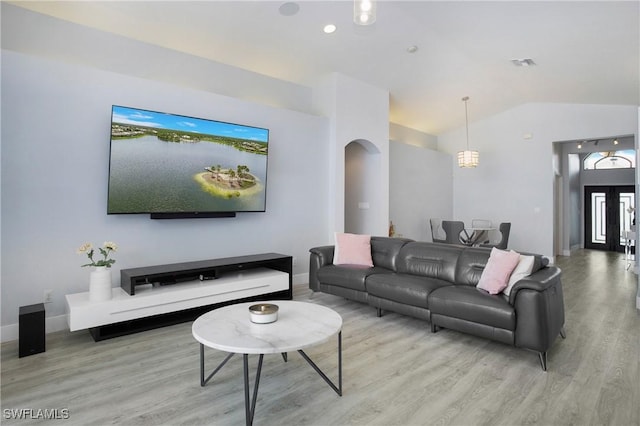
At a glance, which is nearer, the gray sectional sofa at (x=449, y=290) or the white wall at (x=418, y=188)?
the gray sectional sofa at (x=449, y=290)

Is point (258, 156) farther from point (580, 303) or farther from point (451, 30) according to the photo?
point (580, 303)

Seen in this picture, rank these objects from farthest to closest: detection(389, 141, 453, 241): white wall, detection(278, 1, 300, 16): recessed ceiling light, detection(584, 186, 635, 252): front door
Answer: detection(584, 186, 635, 252): front door < detection(389, 141, 453, 241): white wall < detection(278, 1, 300, 16): recessed ceiling light

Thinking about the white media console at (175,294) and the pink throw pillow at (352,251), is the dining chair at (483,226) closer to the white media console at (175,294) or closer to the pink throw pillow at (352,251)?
the pink throw pillow at (352,251)

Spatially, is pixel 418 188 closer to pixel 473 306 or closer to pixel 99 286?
pixel 473 306

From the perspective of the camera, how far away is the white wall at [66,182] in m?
3.18

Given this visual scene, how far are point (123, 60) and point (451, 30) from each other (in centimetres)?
412

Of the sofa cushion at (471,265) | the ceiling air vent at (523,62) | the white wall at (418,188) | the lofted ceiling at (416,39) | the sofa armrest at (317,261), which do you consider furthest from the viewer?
the white wall at (418,188)

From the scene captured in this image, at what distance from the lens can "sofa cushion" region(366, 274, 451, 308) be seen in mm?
3453

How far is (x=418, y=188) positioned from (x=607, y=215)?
6288 millimetres

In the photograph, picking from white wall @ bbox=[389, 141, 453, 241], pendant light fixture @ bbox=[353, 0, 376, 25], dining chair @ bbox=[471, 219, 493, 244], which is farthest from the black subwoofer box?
dining chair @ bbox=[471, 219, 493, 244]

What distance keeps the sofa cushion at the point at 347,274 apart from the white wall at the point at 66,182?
1385 mm

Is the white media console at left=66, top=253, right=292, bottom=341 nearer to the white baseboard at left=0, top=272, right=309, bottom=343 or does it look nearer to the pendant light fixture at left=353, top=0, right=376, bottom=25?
the white baseboard at left=0, top=272, right=309, bottom=343

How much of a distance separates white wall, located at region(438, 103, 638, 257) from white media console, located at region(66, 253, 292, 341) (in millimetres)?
6003

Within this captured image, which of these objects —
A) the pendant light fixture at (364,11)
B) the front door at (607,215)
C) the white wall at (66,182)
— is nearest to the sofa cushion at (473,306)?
the pendant light fixture at (364,11)
